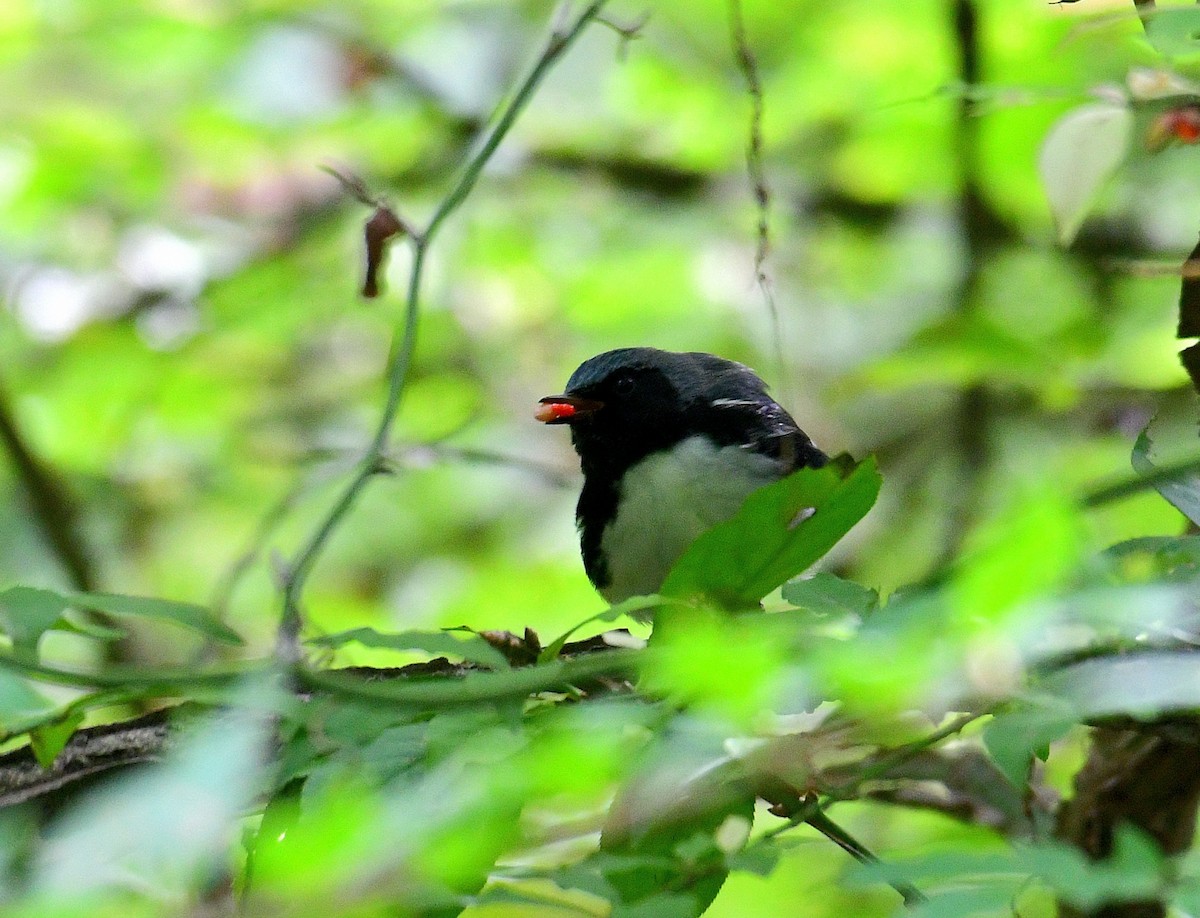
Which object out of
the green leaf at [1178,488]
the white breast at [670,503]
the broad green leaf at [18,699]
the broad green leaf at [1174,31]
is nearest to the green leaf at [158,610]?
the broad green leaf at [18,699]

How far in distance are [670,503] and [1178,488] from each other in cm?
190

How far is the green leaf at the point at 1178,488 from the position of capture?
154 cm

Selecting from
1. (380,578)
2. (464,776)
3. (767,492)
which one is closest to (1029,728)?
(767,492)

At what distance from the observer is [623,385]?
12.5 ft

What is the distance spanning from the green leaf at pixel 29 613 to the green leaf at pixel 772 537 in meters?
0.62

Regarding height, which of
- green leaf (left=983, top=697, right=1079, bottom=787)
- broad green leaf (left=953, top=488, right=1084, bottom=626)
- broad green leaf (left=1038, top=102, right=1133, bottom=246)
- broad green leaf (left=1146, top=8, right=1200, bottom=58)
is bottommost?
green leaf (left=983, top=697, right=1079, bottom=787)

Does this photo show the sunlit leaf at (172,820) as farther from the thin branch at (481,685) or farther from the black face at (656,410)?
the black face at (656,410)

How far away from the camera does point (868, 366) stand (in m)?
3.92

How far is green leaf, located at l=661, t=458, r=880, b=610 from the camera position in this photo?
146 centimetres

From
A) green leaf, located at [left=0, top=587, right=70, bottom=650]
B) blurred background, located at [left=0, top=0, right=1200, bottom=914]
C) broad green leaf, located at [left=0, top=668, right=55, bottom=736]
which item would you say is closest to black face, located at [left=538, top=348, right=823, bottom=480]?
blurred background, located at [left=0, top=0, right=1200, bottom=914]

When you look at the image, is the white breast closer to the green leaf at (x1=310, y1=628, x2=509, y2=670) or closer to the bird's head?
the bird's head

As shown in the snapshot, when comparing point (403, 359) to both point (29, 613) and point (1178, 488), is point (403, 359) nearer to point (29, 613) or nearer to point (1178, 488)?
point (29, 613)

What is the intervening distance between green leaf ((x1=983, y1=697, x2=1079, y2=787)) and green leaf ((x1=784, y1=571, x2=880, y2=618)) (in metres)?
0.18

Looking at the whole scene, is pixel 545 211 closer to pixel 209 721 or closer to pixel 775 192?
pixel 775 192
